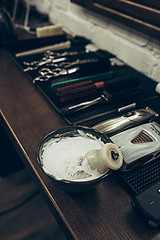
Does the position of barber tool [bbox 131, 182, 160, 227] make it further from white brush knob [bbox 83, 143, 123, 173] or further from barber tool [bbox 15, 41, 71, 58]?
barber tool [bbox 15, 41, 71, 58]

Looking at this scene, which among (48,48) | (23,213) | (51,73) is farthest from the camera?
(23,213)

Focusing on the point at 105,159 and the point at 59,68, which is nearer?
the point at 105,159

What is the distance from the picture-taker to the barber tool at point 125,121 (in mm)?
570

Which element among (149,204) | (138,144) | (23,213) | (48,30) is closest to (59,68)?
(48,30)

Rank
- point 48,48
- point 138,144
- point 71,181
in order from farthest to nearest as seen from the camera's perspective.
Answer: point 48,48 → point 138,144 → point 71,181

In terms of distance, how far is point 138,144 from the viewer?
510mm

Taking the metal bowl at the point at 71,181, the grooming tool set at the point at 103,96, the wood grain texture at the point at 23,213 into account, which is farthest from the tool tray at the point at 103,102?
the wood grain texture at the point at 23,213

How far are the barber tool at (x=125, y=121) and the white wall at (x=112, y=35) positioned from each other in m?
0.29

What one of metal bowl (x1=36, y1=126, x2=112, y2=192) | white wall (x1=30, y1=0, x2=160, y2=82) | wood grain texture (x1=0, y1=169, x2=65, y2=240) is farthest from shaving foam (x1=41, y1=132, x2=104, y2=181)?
wood grain texture (x1=0, y1=169, x2=65, y2=240)

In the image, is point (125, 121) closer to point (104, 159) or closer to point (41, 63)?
point (104, 159)

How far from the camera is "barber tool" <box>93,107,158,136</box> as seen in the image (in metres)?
0.57

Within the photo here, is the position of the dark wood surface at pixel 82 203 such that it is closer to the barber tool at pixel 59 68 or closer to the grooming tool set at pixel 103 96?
the grooming tool set at pixel 103 96

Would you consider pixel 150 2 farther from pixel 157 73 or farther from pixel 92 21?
pixel 92 21

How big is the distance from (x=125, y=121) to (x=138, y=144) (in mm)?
104
